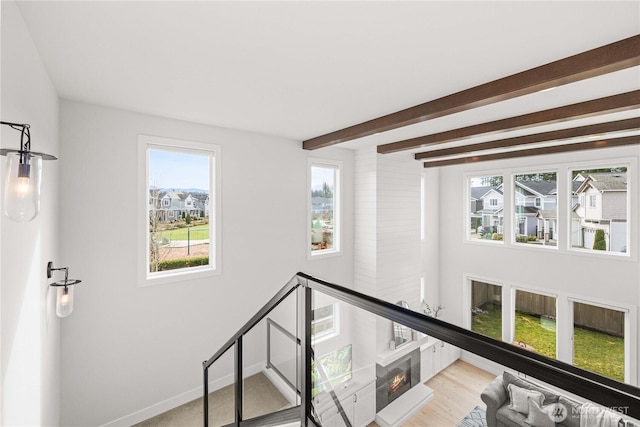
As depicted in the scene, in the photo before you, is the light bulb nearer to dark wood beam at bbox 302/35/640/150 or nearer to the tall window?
dark wood beam at bbox 302/35/640/150

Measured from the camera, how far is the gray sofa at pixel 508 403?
68 centimetres

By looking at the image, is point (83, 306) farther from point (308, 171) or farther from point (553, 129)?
point (553, 129)

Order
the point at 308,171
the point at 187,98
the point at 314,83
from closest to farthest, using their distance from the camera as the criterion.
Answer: the point at 314,83
the point at 187,98
the point at 308,171

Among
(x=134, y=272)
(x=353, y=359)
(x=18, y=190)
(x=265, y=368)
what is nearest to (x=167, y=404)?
(x=265, y=368)

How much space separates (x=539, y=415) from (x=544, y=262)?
5.80m

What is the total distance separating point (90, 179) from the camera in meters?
2.92

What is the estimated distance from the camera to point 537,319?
218 inches

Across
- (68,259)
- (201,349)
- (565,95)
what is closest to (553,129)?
(565,95)

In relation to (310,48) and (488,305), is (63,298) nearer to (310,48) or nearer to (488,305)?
(310,48)

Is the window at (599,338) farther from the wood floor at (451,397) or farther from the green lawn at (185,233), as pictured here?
the green lawn at (185,233)

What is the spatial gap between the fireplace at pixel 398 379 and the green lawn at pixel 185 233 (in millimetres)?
2990

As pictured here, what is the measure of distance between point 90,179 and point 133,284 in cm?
119

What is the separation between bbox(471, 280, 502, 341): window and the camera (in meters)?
6.11

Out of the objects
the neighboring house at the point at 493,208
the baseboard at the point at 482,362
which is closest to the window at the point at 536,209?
the neighboring house at the point at 493,208
